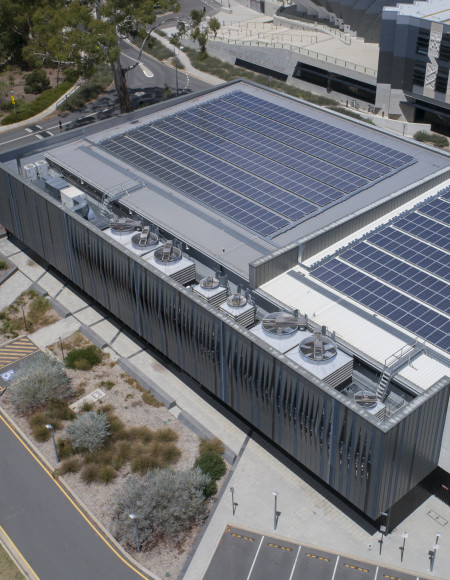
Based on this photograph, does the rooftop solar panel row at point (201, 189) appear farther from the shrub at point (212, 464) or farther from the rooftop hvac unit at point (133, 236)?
the shrub at point (212, 464)

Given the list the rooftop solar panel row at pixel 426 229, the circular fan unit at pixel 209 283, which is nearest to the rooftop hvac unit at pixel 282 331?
the circular fan unit at pixel 209 283

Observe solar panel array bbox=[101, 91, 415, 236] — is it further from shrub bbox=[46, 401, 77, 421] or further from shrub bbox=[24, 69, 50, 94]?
shrub bbox=[24, 69, 50, 94]

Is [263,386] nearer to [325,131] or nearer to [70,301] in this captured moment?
[70,301]

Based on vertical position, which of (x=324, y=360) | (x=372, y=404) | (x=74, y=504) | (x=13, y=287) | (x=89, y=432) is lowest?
(x=74, y=504)

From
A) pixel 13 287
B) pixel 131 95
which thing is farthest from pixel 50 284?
pixel 131 95

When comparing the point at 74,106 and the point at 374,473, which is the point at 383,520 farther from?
the point at 74,106

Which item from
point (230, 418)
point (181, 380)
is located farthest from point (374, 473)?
point (181, 380)
